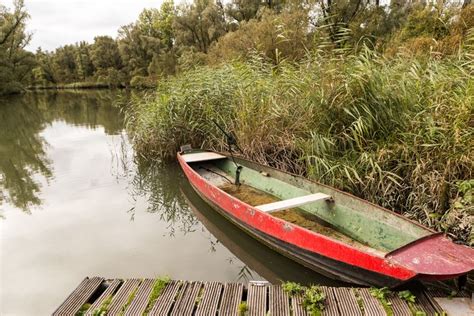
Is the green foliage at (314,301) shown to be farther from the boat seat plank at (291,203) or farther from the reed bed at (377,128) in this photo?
the reed bed at (377,128)

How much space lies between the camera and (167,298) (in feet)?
8.45

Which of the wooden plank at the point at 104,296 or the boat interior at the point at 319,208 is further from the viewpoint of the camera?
the boat interior at the point at 319,208

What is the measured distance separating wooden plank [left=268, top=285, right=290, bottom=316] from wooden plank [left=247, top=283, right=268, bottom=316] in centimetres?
5

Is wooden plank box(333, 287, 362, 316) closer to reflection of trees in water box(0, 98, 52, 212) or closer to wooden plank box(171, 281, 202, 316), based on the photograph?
wooden plank box(171, 281, 202, 316)

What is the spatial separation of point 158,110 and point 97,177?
190 centimetres

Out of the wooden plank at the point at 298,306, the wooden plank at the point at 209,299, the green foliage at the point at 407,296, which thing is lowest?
the wooden plank at the point at 209,299

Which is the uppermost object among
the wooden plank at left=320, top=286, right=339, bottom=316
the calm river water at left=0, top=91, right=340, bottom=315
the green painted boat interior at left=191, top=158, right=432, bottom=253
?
the green painted boat interior at left=191, top=158, right=432, bottom=253

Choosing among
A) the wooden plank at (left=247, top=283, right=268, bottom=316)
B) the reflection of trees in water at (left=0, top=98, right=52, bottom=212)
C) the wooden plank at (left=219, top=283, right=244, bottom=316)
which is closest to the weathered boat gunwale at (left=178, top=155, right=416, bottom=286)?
the wooden plank at (left=247, top=283, right=268, bottom=316)

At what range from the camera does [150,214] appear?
16.5ft

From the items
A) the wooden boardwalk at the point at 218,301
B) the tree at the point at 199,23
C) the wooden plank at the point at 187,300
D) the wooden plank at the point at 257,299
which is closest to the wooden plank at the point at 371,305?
the wooden boardwalk at the point at 218,301

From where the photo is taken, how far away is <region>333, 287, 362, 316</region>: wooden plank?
2.35 meters

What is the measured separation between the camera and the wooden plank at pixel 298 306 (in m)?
2.37

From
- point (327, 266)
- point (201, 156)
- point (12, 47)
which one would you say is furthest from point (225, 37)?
point (12, 47)

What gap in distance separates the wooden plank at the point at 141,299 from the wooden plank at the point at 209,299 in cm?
44
